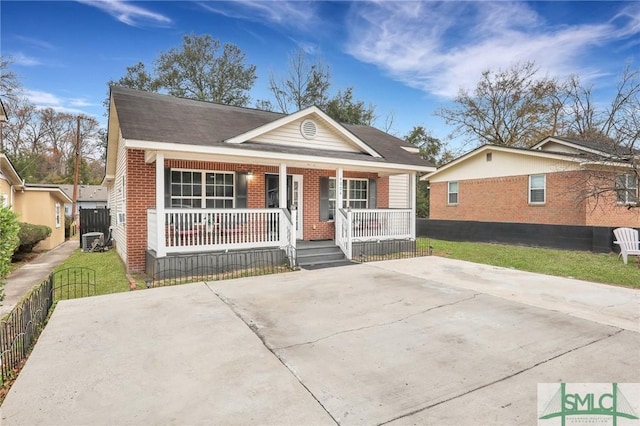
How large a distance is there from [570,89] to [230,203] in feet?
89.3

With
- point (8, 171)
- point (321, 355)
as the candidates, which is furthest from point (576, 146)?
point (8, 171)

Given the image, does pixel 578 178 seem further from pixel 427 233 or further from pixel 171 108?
pixel 171 108

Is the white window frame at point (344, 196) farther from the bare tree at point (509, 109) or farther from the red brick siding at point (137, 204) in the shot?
the bare tree at point (509, 109)

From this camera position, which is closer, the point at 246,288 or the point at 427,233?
the point at 246,288

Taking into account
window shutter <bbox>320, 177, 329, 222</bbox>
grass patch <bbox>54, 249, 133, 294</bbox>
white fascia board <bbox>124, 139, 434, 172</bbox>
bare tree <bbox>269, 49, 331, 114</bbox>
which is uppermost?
bare tree <bbox>269, 49, 331, 114</bbox>

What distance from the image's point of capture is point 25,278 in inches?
374

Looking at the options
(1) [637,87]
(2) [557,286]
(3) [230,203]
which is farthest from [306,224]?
(1) [637,87]

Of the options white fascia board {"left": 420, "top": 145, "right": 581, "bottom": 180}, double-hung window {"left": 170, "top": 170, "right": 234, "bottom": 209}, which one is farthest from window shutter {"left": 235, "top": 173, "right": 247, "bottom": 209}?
white fascia board {"left": 420, "top": 145, "right": 581, "bottom": 180}

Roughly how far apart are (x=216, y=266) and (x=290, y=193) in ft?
12.9

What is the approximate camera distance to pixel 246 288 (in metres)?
6.87

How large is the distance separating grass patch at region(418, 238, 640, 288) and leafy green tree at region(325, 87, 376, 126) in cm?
1855

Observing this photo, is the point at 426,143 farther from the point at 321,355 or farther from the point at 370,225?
the point at 321,355

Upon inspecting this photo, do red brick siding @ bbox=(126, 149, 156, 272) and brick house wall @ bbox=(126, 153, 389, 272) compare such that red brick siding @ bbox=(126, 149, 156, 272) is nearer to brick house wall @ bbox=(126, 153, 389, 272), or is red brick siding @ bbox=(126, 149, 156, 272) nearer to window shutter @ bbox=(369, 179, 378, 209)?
brick house wall @ bbox=(126, 153, 389, 272)

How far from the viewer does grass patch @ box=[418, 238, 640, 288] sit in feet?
27.9
